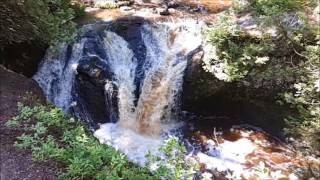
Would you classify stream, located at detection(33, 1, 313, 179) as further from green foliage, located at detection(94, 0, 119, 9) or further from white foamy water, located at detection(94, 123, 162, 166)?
green foliage, located at detection(94, 0, 119, 9)

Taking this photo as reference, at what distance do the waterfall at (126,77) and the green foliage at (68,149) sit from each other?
365 cm

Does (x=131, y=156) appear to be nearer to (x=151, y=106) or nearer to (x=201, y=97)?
(x=151, y=106)

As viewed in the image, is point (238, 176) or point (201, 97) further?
point (201, 97)

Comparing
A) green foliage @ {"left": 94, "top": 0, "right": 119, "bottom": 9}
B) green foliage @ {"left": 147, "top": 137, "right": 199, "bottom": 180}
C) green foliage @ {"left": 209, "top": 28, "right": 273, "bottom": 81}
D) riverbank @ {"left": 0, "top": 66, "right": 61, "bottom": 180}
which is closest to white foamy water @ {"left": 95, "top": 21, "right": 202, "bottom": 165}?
green foliage @ {"left": 209, "top": 28, "right": 273, "bottom": 81}

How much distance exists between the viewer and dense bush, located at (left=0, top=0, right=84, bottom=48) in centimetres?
784

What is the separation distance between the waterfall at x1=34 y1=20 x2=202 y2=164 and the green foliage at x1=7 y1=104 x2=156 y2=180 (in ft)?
12.0

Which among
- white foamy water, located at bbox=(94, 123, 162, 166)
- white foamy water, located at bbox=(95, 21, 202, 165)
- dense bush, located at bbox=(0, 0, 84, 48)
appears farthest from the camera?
white foamy water, located at bbox=(95, 21, 202, 165)

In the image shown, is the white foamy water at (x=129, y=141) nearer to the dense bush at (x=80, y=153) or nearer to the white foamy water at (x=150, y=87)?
the white foamy water at (x=150, y=87)

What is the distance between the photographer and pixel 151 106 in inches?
430

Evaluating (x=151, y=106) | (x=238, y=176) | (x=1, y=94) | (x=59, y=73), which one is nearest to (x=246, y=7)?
(x=151, y=106)

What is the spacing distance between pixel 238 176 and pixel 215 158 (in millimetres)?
822

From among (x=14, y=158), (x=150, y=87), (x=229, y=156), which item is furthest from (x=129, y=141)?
(x=14, y=158)

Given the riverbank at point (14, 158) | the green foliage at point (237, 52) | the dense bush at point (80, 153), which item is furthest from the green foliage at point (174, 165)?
the green foliage at point (237, 52)

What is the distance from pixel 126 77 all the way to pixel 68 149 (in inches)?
214
